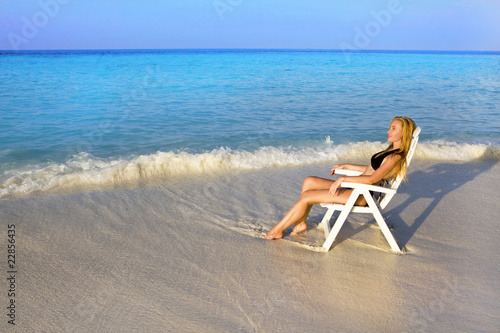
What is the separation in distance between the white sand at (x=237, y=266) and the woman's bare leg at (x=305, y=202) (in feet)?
0.47

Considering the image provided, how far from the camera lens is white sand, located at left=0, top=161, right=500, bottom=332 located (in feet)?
9.81

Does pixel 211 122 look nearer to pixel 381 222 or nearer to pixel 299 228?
pixel 299 228

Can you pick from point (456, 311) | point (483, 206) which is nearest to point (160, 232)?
point (456, 311)

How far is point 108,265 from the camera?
3713 mm

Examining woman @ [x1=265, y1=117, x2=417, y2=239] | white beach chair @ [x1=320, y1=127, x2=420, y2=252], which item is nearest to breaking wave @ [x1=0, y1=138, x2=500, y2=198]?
woman @ [x1=265, y1=117, x2=417, y2=239]

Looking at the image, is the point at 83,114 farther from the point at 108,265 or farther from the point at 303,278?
the point at 303,278

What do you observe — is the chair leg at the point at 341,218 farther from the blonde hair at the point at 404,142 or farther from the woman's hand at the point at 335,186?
the blonde hair at the point at 404,142

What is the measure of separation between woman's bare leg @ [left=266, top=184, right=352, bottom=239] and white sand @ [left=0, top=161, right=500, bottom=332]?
14 centimetres

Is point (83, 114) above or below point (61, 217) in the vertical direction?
above

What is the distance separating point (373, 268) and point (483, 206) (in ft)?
8.85

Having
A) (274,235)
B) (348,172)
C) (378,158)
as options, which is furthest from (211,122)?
(378,158)

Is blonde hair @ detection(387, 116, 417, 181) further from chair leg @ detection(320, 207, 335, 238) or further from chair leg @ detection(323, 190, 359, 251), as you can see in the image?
chair leg @ detection(320, 207, 335, 238)

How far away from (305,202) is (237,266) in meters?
0.99

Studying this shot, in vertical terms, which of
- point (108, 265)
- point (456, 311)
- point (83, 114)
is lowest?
point (456, 311)
